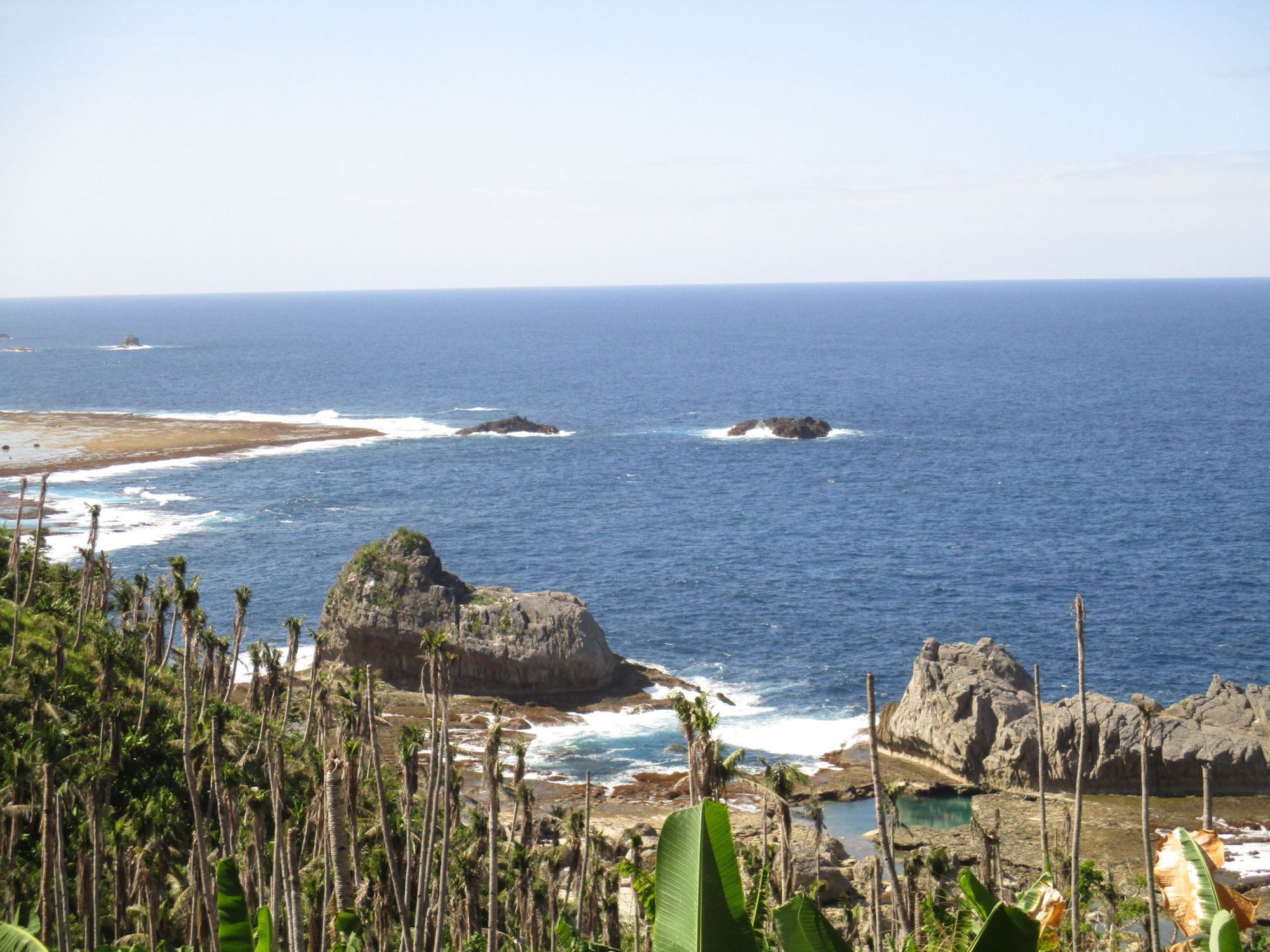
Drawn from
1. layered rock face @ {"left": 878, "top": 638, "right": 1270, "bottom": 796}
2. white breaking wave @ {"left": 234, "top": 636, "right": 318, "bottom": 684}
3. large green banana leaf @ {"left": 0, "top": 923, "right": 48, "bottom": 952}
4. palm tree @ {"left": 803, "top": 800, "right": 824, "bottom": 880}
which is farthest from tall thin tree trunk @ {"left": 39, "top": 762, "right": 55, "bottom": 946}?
layered rock face @ {"left": 878, "top": 638, "right": 1270, "bottom": 796}

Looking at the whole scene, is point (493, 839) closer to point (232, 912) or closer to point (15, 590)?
point (232, 912)

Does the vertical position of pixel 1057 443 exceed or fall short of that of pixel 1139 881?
it exceeds it

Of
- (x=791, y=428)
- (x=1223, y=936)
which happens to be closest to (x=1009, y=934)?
(x=1223, y=936)

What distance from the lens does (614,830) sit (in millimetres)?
54625

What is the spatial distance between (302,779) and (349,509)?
218ft

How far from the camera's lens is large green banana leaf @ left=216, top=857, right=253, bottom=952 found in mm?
16453

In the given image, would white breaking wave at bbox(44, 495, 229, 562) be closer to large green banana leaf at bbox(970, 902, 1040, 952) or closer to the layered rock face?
the layered rock face

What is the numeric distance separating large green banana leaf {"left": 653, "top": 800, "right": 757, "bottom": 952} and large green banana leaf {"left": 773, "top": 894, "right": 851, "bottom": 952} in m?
0.38

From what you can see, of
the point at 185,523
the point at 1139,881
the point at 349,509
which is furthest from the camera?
the point at 349,509

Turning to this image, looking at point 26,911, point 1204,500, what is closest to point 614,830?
point 26,911

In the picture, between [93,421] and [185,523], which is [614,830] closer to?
[185,523]

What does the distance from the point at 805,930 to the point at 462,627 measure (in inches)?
2493

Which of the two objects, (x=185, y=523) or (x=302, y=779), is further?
(x=185, y=523)

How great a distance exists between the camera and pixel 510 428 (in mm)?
158750
